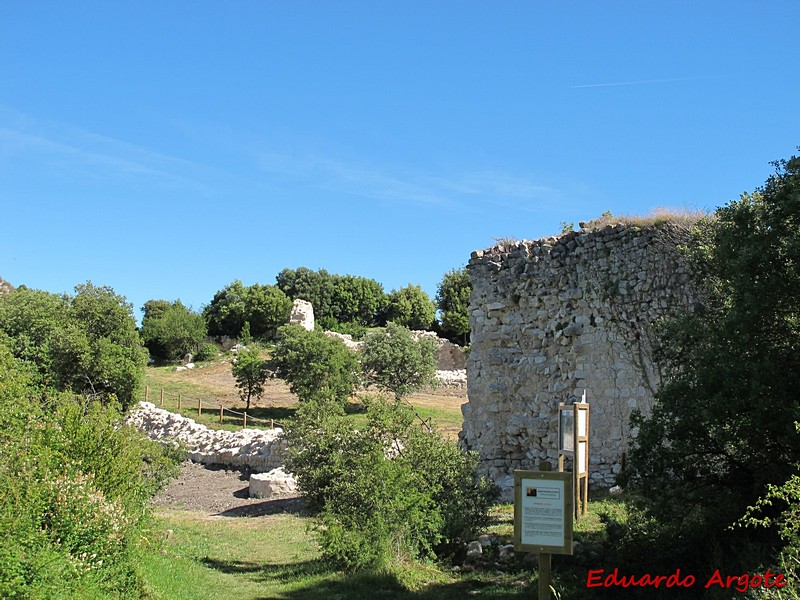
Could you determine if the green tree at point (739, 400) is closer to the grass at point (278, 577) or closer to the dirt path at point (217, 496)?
the grass at point (278, 577)

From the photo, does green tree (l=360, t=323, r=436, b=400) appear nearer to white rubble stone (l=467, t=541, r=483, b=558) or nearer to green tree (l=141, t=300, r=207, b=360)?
green tree (l=141, t=300, r=207, b=360)

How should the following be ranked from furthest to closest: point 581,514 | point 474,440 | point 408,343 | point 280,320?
point 280,320
point 408,343
point 474,440
point 581,514

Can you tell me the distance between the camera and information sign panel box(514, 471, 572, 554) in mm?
6387

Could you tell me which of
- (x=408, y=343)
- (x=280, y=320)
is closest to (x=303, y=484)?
(x=408, y=343)

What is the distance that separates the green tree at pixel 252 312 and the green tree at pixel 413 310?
9.92 metres

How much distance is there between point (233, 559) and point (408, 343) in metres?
26.8

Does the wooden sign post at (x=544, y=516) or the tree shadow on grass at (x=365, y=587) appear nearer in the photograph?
the wooden sign post at (x=544, y=516)

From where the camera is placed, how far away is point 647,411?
12570mm

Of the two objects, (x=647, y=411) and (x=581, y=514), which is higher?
(x=647, y=411)

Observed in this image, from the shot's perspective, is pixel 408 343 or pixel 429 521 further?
pixel 408 343

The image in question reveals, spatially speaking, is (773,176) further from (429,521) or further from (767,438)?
(429,521)

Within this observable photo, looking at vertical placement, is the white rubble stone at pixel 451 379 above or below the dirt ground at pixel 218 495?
above

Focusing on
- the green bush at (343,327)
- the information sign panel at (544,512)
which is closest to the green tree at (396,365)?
the green bush at (343,327)

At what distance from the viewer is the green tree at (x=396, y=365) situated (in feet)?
120
